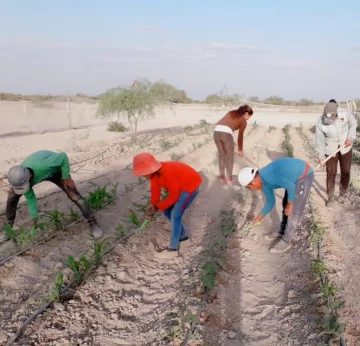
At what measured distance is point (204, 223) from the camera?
5934mm

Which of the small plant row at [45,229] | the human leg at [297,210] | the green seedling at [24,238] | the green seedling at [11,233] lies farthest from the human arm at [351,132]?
the green seedling at [11,233]

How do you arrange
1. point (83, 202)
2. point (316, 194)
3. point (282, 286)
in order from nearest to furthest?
point (282, 286)
point (83, 202)
point (316, 194)

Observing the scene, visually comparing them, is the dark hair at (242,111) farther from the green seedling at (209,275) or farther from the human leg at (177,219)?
the green seedling at (209,275)

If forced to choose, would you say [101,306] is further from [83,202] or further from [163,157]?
[163,157]

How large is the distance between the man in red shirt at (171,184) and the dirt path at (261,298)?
698 millimetres

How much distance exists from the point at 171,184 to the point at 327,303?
5.65ft

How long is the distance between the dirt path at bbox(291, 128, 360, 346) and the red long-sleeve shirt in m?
1.62

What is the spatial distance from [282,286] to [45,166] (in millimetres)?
2709

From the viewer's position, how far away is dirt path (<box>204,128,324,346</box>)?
3303 millimetres

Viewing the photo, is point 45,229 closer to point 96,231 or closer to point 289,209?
point 96,231

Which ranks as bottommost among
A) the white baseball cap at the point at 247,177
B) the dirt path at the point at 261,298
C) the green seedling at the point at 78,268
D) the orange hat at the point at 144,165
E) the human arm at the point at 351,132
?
the dirt path at the point at 261,298

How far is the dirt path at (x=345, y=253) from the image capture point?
11.2ft

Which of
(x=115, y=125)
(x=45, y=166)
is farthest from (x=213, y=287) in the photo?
(x=115, y=125)

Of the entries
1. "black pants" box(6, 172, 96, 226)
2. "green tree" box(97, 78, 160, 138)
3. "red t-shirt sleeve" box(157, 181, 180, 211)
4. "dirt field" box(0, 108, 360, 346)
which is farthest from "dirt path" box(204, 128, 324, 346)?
"green tree" box(97, 78, 160, 138)
